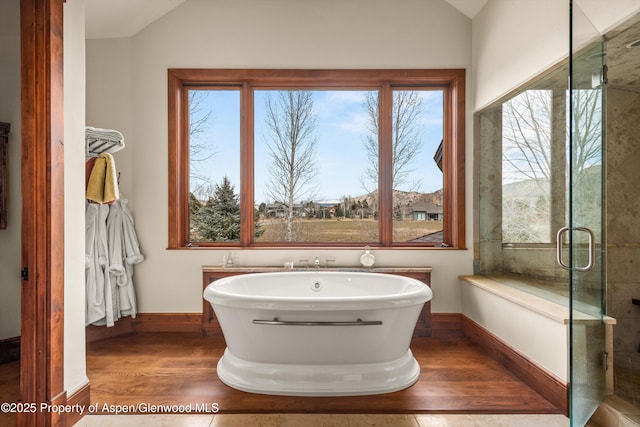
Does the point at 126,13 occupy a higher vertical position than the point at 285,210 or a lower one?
higher

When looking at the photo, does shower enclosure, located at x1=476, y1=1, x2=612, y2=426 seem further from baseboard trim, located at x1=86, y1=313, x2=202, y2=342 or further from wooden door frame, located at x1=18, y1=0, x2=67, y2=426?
baseboard trim, located at x1=86, y1=313, x2=202, y2=342

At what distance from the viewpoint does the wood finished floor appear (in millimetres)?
2051

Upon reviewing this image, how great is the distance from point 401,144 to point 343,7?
134cm

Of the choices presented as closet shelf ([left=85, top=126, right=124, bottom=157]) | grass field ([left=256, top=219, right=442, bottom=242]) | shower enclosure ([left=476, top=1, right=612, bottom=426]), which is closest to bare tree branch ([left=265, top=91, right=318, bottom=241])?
grass field ([left=256, top=219, right=442, bottom=242])

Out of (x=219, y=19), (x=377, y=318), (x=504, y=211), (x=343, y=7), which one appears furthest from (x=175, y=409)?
(x=343, y=7)

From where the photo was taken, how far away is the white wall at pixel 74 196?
1899mm

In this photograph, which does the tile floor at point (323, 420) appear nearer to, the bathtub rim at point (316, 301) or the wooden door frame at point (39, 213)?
the wooden door frame at point (39, 213)

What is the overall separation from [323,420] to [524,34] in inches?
111

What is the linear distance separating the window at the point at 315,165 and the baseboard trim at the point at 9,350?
4.60ft

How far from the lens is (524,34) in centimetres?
260

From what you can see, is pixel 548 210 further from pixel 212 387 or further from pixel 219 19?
pixel 219 19

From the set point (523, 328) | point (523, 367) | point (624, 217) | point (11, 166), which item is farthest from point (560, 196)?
point (11, 166)

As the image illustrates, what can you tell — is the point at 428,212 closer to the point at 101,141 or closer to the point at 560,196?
the point at 560,196

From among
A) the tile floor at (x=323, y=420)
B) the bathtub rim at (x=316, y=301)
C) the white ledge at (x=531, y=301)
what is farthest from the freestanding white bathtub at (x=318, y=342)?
the white ledge at (x=531, y=301)
